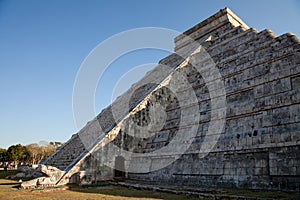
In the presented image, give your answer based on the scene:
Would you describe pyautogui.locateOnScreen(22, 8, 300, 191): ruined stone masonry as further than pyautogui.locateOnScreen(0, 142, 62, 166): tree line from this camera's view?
No

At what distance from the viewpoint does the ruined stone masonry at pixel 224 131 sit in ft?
25.5

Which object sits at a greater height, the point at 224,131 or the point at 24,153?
the point at 224,131

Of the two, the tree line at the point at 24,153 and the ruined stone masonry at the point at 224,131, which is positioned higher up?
the ruined stone masonry at the point at 224,131

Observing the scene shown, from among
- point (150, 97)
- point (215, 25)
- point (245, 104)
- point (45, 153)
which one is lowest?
point (45, 153)

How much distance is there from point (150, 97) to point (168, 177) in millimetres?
5410

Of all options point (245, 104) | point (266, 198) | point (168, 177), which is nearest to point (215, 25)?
point (245, 104)

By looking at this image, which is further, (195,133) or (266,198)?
(195,133)

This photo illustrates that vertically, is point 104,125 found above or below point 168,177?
above

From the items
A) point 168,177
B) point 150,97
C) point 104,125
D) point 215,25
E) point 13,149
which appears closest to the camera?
point 168,177

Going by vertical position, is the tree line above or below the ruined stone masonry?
below

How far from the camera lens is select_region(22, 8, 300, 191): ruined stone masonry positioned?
777 cm

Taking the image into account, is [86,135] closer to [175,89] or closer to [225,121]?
[175,89]

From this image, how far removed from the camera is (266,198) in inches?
233

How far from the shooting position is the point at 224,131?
31.4 feet
